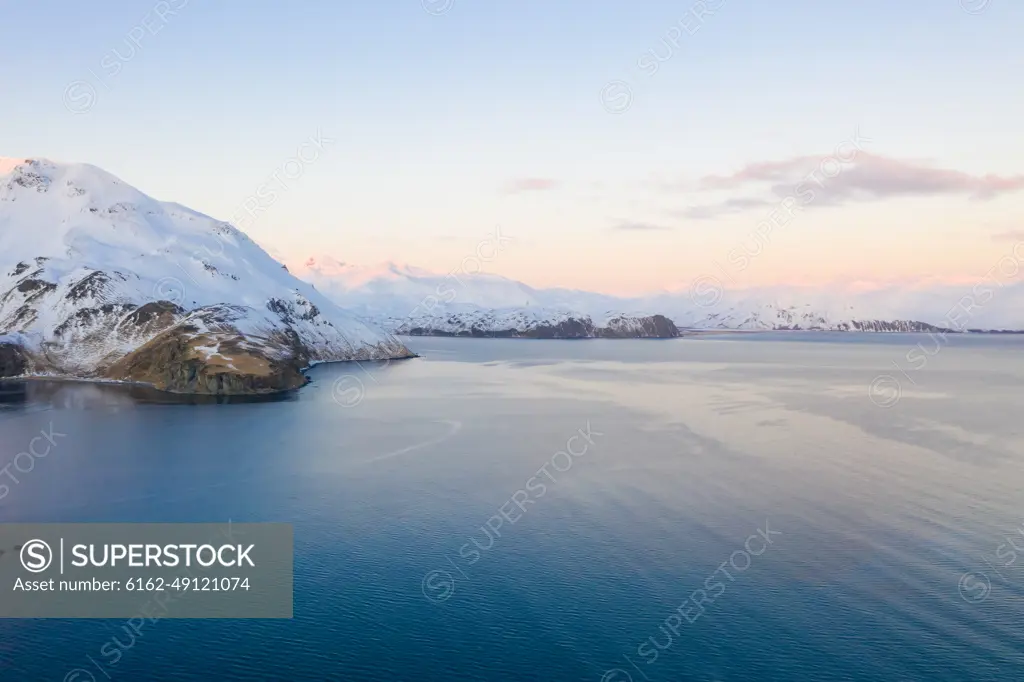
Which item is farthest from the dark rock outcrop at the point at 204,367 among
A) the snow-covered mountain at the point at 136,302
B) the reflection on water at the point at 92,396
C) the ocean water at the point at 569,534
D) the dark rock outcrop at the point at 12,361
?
the ocean water at the point at 569,534

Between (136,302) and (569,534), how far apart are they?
418 ft

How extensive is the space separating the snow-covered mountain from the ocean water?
2605 centimetres

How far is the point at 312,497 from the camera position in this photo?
47.7 metres

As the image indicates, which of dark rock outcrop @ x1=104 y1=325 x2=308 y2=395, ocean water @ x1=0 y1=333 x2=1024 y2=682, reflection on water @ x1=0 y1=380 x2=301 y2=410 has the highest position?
dark rock outcrop @ x1=104 y1=325 x2=308 y2=395

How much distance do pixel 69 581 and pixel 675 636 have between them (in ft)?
92.2

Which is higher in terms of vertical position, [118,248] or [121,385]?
[118,248]

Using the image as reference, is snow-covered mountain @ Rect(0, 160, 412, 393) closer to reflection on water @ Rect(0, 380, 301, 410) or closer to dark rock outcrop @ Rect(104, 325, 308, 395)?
dark rock outcrop @ Rect(104, 325, 308, 395)

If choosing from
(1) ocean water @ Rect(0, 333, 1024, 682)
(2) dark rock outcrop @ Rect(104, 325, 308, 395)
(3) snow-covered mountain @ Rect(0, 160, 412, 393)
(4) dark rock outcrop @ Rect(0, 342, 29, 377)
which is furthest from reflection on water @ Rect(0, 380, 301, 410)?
(4) dark rock outcrop @ Rect(0, 342, 29, 377)

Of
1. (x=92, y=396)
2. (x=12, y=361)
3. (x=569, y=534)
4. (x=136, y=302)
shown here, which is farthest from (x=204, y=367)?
(x=569, y=534)

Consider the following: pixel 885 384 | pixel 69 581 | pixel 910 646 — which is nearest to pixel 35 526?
pixel 69 581

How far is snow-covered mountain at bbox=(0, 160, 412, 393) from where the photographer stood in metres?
116

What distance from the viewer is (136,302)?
13925cm

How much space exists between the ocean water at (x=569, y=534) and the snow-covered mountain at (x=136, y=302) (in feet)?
85.5

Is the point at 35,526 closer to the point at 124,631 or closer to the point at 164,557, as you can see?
the point at 164,557
